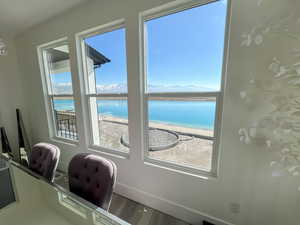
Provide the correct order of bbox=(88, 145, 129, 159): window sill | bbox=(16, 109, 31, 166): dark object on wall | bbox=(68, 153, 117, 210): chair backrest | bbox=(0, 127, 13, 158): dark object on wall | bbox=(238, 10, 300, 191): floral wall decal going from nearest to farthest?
bbox=(238, 10, 300, 191): floral wall decal < bbox=(68, 153, 117, 210): chair backrest < bbox=(88, 145, 129, 159): window sill < bbox=(0, 127, 13, 158): dark object on wall < bbox=(16, 109, 31, 166): dark object on wall

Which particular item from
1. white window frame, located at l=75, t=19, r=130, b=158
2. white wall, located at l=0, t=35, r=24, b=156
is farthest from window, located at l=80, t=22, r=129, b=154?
white wall, located at l=0, t=35, r=24, b=156

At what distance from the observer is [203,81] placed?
4.52 ft

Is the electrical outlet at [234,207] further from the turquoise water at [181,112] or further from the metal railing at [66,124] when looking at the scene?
the metal railing at [66,124]

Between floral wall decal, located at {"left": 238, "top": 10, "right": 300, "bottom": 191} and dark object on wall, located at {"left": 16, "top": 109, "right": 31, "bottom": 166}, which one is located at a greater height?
floral wall decal, located at {"left": 238, "top": 10, "right": 300, "bottom": 191}

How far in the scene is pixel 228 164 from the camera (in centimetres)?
129

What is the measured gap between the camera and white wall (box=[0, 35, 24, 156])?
2711 millimetres

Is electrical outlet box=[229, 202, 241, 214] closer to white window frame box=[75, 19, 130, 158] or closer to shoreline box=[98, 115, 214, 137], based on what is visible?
shoreline box=[98, 115, 214, 137]

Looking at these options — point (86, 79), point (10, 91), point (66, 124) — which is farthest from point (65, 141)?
point (10, 91)

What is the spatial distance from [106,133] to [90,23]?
1599 mm

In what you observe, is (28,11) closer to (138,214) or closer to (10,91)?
(10,91)

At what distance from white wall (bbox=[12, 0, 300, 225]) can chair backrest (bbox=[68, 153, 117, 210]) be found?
0.69 meters

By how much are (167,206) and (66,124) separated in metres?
2.31

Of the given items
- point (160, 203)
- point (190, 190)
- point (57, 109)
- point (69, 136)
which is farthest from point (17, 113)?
point (190, 190)

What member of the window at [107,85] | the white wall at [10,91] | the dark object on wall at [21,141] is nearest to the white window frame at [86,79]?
the window at [107,85]
